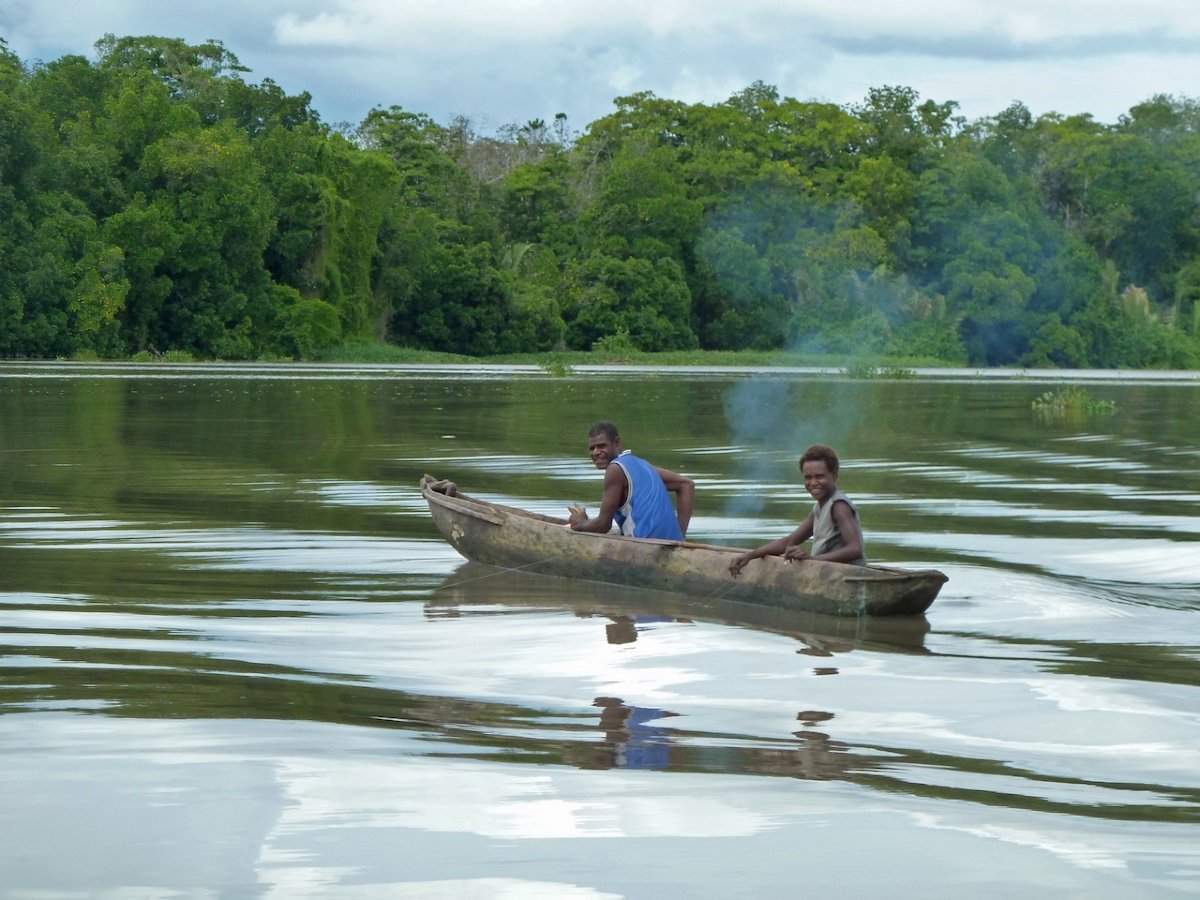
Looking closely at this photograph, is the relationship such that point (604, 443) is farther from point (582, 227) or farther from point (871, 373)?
point (582, 227)

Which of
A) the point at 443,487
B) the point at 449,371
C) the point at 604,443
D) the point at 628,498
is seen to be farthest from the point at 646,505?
the point at 449,371

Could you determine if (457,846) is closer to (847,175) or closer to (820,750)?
(820,750)

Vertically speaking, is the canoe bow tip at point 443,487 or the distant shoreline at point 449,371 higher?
the distant shoreline at point 449,371

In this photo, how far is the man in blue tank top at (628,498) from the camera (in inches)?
400

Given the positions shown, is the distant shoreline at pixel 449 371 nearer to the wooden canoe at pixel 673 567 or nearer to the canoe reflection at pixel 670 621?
the wooden canoe at pixel 673 567

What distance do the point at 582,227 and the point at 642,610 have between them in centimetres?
6029

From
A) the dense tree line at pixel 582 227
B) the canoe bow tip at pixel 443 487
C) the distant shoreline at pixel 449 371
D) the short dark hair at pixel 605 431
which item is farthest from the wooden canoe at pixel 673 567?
the dense tree line at pixel 582 227

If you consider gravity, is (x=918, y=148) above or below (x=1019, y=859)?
above

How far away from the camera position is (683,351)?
217 feet

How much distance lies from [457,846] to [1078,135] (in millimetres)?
72036

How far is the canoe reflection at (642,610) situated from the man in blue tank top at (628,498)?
0.39 m

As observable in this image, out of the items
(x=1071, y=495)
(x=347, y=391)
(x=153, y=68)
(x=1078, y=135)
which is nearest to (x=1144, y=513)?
(x=1071, y=495)

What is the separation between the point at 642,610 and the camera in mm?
9258

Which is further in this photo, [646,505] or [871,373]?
[871,373]
